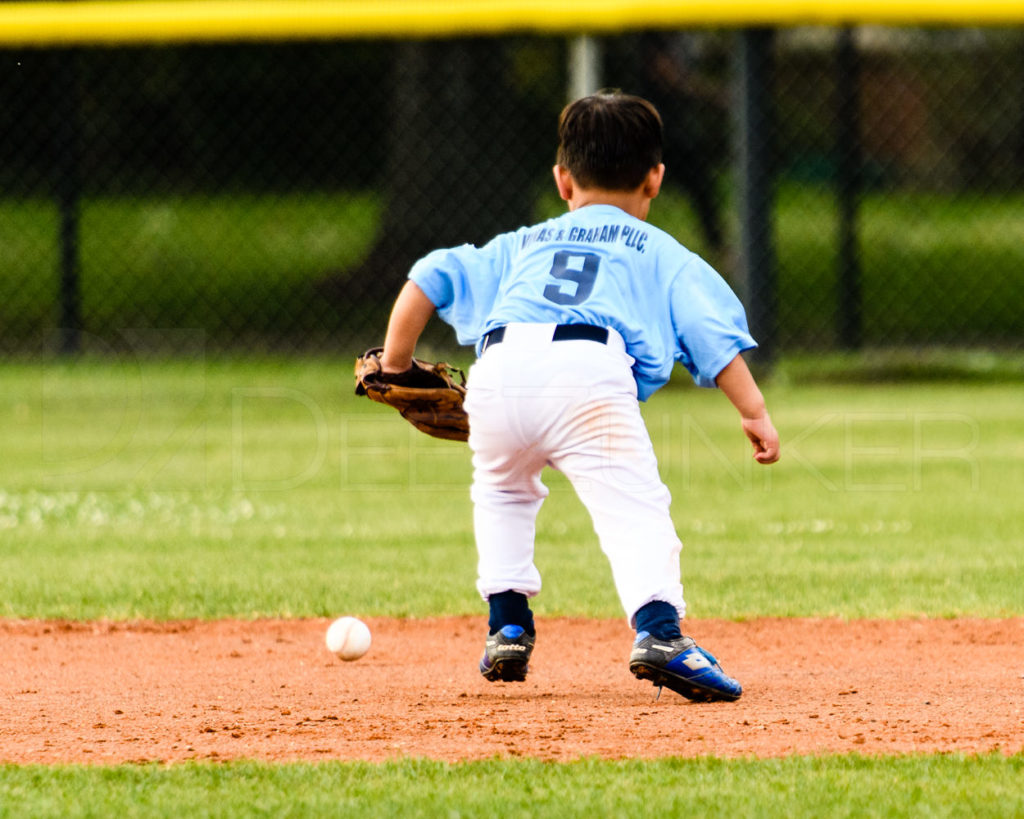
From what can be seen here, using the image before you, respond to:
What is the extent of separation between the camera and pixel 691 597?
16.3ft

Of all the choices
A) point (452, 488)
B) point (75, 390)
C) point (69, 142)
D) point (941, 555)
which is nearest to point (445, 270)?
point (941, 555)

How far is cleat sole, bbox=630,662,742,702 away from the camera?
3.27 m

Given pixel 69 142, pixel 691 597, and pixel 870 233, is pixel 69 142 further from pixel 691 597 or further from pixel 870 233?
pixel 691 597

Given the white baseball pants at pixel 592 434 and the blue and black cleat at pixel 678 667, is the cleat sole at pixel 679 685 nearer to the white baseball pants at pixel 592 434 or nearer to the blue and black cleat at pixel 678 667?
the blue and black cleat at pixel 678 667

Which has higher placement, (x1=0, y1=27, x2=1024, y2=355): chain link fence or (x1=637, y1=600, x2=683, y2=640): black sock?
(x1=0, y1=27, x2=1024, y2=355): chain link fence

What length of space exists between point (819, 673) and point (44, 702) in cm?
183

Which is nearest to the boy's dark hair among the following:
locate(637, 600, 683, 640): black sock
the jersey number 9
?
the jersey number 9

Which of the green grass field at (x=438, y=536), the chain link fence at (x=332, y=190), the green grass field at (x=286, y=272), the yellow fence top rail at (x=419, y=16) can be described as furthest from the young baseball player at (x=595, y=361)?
the green grass field at (x=286, y=272)

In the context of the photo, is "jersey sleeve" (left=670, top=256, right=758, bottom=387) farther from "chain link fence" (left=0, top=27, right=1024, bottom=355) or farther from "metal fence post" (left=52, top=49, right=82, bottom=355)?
"metal fence post" (left=52, top=49, right=82, bottom=355)

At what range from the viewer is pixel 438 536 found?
245 inches

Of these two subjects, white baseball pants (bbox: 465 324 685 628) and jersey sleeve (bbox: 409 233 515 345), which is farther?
jersey sleeve (bbox: 409 233 515 345)

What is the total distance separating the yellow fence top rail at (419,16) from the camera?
10.6 metres

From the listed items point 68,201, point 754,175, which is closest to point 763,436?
point 754,175

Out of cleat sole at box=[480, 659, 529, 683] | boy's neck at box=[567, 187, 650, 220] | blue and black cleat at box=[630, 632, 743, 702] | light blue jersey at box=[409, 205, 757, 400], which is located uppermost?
boy's neck at box=[567, 187, 650, 220]
